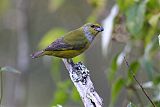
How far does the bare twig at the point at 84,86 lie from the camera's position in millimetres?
2776

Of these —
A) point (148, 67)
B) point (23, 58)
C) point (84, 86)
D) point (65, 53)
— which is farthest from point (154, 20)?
point (23, 58)

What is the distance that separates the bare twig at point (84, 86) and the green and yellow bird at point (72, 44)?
0.36 m

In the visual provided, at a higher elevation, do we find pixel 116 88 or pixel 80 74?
pixel 116 88

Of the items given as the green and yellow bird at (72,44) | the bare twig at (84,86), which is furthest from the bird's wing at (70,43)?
the bare twig at (84,86)

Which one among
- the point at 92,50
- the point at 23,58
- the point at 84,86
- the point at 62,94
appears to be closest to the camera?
the point at 84,86

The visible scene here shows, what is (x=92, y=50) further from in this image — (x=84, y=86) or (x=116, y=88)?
(x=84, y=86)

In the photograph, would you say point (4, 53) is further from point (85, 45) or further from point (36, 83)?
point (85, 45)

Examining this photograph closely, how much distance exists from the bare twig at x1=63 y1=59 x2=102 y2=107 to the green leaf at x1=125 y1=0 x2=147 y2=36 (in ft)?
2.07

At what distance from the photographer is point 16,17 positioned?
285 inches

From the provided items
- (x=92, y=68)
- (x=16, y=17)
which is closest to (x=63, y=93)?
(x=16, y=17)

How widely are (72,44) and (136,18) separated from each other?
42 cm

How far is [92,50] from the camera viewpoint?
337 inches

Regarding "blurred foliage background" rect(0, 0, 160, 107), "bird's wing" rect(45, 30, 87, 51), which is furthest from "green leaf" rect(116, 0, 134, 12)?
"bird's wing" rect(45, 30, 87, 51)

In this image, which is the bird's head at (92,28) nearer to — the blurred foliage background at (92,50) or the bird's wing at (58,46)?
the blurred foliage background at (92,50)
